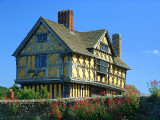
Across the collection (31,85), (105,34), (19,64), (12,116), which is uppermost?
(105,34)

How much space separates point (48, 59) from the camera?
26703mm

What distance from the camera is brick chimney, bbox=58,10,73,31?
29494 mm

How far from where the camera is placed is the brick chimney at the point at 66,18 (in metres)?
29.5

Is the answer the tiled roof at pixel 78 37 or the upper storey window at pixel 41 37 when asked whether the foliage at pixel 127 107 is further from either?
the upper storey window at pixel 41 37

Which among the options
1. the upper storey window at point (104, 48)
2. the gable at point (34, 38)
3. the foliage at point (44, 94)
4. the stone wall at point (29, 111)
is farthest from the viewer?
the upper storey window at point (104, 48)

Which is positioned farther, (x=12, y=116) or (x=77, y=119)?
(x=12, y=116)

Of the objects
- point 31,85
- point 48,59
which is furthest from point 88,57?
point 31,85

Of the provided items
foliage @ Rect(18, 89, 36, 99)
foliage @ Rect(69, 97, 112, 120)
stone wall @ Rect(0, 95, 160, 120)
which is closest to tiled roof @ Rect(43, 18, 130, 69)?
foliage @ Rect(18, 89, 36, 99)

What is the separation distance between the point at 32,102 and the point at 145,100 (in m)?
7.15

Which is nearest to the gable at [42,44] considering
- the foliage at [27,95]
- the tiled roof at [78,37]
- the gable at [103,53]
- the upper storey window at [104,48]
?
the tiled roof at [78,37]

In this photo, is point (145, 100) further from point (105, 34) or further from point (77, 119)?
point (105, 34)

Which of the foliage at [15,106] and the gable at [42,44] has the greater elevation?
the gable at [42,44]

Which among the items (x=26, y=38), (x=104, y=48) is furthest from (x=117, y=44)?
(x=26, y=38)

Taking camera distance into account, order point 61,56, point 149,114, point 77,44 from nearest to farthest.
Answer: point 149,114 < point 61,56 < point 77,44
